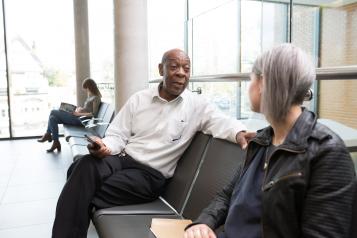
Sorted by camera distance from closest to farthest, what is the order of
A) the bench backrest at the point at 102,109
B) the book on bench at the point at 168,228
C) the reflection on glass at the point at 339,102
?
the book on bench at the point at 168,228 → the bench backrest at the point at 102,109 → the reflection on glass at the point at 339,102

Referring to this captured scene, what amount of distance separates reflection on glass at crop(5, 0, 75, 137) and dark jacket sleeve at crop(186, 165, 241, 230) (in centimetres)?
705

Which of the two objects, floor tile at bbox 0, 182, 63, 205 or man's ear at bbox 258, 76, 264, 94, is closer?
man's ear at bbox 258, 76, 264, 94

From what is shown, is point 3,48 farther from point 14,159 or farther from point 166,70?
point 166,70

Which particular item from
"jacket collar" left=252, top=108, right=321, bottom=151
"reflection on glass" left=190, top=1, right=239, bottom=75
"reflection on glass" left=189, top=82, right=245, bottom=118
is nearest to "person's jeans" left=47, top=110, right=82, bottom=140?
"reflection on glass" left=190, top=1, right=239, bottom=75

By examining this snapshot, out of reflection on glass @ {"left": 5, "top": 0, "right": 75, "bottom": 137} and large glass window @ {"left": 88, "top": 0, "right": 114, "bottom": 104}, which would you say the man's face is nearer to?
large glass window @ {"left": 88, "top": 0, "right": 114, "bottom": 104}

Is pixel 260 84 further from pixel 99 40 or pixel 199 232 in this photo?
pixel 99 40

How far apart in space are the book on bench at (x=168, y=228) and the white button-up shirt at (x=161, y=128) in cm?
65

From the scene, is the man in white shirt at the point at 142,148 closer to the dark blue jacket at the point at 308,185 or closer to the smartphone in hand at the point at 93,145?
the smartphone in hand at the point at 93,145

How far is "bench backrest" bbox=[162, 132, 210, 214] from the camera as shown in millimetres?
2070

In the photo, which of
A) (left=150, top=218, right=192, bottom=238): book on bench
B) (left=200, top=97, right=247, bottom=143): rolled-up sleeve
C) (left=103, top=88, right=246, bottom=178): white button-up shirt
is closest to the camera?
(left=150, top=218, right=192, bottom=238): book on bench

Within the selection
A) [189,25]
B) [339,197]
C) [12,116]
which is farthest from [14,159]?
[339,197]

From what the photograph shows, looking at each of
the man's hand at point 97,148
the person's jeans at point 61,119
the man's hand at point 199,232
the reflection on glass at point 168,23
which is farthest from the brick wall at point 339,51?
the man's hand at point 199,232

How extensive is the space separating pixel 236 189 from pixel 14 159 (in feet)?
16.1

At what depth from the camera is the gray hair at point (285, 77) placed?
0.98 metres
